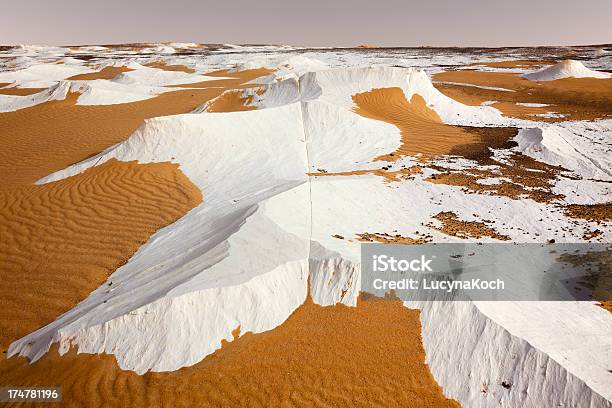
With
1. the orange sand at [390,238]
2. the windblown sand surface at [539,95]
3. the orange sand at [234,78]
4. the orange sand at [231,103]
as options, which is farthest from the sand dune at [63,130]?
the windblown sand surface at [539,95]

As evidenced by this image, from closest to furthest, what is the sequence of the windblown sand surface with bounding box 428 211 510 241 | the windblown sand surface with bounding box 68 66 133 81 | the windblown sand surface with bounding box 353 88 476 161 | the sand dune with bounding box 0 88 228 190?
the windblown sand surface with bounding box 428 211 510 241 < the windblown sand surface with bounding box 353 88 476 161 < the sand dune with bounding box 0 88 228 190 < the windblown sand surface with bounding box 68 66 133 81

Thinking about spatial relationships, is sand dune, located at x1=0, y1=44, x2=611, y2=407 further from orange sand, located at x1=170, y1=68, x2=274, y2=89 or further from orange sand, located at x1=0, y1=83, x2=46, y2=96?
orange sand, located at x1=170, y1=68, x2=274, y2=89

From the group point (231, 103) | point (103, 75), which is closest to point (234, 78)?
point (103, 75)

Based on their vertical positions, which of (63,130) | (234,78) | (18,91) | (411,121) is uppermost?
(234,78)

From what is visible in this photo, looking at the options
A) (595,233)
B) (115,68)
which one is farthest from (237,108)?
(115,68)

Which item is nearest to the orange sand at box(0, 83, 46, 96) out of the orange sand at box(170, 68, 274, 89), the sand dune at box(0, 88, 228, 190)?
the sand dune at box(0, 88, 228, 190)

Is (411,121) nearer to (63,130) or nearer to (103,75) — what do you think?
(63,130)

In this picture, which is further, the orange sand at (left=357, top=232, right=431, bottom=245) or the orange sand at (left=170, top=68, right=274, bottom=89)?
the orange sand at (left=170, top=68, right=274, bottom=89)
